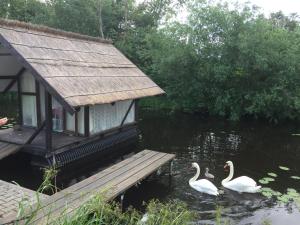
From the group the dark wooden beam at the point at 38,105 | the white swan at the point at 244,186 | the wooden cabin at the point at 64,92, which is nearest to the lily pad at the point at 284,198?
the white swan at the point at 244,186

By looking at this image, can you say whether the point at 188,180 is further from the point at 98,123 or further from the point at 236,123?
the point at 236,123

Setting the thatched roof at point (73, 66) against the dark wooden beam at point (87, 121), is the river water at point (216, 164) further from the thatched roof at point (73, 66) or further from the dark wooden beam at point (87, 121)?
the thatched roof at point (73, 66)

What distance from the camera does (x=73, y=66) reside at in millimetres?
10250

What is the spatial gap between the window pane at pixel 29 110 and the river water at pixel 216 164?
1.47m

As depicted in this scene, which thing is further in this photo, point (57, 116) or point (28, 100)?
point (28, 100)

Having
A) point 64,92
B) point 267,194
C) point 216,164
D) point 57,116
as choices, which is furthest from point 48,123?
point 267,194

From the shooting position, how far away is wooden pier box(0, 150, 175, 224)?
230 inches

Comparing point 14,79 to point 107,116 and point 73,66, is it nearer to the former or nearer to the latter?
point 73,66

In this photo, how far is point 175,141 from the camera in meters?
14.1

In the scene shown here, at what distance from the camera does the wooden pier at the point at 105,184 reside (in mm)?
5840

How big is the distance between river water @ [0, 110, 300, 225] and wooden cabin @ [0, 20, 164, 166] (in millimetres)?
809

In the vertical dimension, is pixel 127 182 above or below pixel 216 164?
above

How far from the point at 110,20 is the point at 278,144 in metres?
18.1

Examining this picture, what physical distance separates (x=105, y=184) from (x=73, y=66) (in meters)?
4.46
